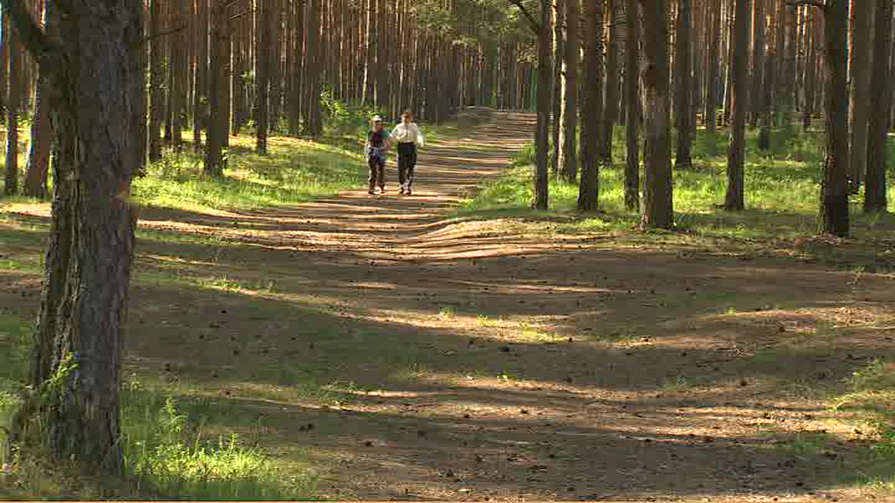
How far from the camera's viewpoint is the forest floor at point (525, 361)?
25.1 feet

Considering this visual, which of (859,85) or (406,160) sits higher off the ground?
(859,85)

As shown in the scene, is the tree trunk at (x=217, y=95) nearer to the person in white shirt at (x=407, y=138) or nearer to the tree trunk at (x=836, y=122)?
the person in white shirt at (x=407, y=138)

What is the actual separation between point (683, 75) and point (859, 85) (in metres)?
5.36

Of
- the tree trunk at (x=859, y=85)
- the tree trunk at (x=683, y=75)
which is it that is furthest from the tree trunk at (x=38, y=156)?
the tree trunk at (x=859, y=85)

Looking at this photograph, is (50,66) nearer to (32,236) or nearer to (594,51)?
(32,236)

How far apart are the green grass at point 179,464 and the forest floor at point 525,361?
0.20 meters

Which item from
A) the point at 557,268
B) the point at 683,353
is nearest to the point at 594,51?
the point at 557,268

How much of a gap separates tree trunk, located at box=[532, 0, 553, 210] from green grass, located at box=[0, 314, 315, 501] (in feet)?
49.5

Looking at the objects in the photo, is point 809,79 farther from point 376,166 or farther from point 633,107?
point 633,107

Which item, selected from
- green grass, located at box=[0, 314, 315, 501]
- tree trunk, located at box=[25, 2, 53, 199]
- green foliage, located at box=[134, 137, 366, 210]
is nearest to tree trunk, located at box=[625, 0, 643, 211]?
green foliage, located at box=[134, 137, 366, 210]

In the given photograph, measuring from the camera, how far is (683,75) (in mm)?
29469

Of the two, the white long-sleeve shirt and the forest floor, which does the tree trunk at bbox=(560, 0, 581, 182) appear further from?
the forest floor

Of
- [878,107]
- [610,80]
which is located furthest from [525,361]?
[610,80]

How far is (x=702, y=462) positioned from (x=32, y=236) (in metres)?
12.5
